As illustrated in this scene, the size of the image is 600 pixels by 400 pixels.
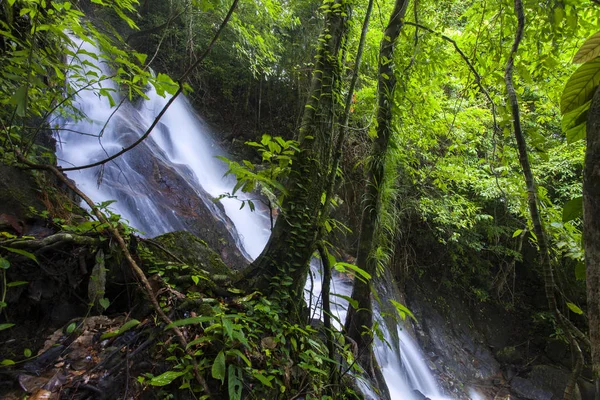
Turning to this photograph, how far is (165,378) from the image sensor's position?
1.31 meters

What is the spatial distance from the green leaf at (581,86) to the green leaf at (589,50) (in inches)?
1.4

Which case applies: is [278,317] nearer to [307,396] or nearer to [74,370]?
[307,396]

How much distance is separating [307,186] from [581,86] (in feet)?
5.42

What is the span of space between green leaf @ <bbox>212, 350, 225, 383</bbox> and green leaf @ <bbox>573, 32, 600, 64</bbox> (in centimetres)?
149

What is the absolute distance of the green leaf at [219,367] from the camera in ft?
4.27

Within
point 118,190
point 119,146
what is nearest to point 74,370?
point 118,190

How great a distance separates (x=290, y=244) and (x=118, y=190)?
15.0 feet

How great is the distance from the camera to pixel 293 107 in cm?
1109

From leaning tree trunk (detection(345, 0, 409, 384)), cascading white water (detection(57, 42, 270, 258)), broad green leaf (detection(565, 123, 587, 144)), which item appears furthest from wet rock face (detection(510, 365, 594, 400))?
broad green leaf (detection(565, 123, 587, 144))

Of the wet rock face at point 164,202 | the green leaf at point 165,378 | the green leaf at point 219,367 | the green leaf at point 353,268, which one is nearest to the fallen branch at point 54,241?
the green leaf at point 165,378

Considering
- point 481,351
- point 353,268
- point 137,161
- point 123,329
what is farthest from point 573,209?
point 481,351

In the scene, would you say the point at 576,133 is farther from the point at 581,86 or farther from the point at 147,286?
the point at 147,286

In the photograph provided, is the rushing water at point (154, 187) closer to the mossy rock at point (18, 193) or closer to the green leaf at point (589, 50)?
the mossy rock at point (18, 193)

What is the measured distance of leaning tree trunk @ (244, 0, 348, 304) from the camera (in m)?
2.07
